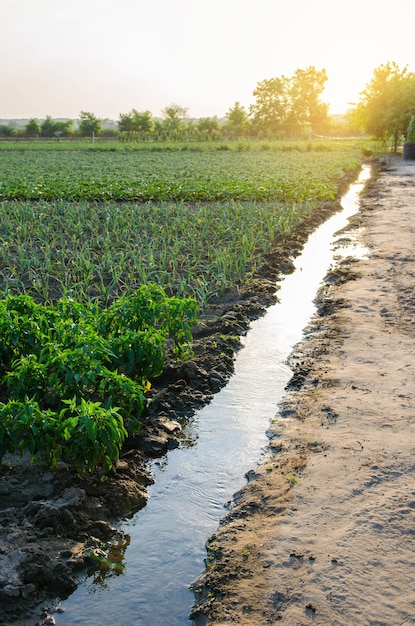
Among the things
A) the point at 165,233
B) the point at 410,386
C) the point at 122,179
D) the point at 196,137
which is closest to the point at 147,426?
the point at 410,386

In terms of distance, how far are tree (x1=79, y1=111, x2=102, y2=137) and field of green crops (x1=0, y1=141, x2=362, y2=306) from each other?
177 feet

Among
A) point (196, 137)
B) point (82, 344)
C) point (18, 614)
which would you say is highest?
point (196, 137)

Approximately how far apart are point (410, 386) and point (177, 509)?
7.51 feet

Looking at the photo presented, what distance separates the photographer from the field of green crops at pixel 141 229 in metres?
8.20

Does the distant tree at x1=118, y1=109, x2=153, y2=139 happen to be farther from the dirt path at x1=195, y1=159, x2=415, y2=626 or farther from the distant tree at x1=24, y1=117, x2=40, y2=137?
the dirt path at x1=195, y1=159, x2=415, y2=626

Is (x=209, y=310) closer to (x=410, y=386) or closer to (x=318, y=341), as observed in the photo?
(x=318, y=341)

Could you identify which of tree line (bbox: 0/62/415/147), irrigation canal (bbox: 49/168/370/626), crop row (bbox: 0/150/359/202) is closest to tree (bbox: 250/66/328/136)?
tree line (bbox: 0/62/415/147)

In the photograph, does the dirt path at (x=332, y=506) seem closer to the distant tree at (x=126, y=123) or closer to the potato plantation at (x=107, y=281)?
the potato plantation at (x=107, y=281)

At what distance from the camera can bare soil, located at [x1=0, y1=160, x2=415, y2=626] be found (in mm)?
2947

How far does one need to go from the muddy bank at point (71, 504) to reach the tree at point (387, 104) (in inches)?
1461

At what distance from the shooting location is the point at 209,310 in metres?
7.41

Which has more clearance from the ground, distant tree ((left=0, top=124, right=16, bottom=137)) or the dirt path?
distant tree ((left=0, top=124, right=16, bottom=137))

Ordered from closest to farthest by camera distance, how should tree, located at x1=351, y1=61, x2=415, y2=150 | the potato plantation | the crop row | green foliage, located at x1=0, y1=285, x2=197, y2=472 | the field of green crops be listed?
green foliage, located at x1=0, y1=285, x2=197, y2=472, the potato plantation, the field of green crops, the crop row, tree, located at x1=351, y1=61, x2=415, y2=150

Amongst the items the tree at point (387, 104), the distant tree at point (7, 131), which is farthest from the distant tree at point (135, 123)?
the tree at point (387, 104)
